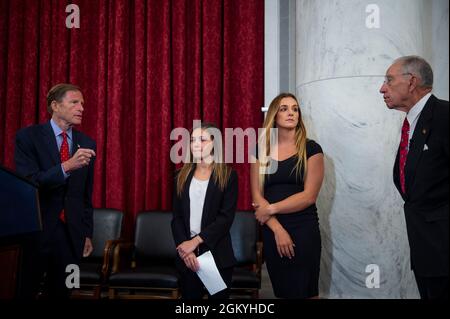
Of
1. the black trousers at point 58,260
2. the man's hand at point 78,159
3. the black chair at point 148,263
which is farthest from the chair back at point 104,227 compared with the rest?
the man's hand at point 78,159

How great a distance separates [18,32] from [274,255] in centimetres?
370

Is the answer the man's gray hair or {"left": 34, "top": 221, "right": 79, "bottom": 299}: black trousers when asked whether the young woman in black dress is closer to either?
the man's gray hair

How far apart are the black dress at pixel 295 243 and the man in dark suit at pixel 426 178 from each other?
2.17 feet

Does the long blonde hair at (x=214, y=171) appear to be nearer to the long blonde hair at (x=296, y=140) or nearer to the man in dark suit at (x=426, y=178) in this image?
the long blonde hair at (x=296, y=140)

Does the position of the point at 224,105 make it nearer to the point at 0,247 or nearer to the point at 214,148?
the point at 214,148

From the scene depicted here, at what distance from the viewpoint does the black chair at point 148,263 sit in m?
3.48

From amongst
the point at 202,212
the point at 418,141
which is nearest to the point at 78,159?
the point at 202,212

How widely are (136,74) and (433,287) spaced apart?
338 cm

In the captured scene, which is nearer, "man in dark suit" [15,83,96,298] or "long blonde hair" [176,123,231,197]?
"man in dark suit" [15,83,96,298]

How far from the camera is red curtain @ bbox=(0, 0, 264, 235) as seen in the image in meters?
4.33

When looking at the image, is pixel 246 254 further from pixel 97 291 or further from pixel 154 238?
pixel 97 291

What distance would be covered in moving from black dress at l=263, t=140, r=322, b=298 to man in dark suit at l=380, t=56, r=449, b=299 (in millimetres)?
661

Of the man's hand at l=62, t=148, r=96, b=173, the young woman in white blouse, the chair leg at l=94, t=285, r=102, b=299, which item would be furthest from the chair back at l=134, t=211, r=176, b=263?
the man's hand at l=62, t=148, r=96, b=173
